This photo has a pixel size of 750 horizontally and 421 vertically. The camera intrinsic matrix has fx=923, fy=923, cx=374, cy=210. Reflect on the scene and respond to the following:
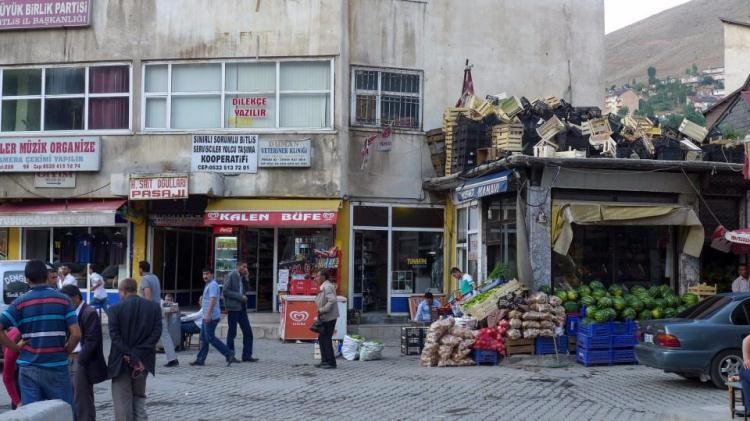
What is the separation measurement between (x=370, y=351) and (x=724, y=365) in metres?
6.61

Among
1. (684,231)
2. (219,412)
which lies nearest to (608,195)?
(684,231)

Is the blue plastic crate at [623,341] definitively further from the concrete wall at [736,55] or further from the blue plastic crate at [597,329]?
the concrete wall at [736,55]

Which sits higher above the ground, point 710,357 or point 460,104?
point 460,104

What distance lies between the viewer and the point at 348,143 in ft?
73.9

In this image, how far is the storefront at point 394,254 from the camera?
22.9 metres

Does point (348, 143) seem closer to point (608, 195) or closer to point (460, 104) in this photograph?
point (460, 104)

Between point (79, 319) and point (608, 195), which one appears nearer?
point (79, 319)

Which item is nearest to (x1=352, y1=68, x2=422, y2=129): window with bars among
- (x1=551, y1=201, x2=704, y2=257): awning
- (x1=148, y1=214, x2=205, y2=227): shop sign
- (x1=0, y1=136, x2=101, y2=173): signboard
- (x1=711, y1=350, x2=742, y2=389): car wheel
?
(x1=148, y1=214, x2=205, y2=227): shop sign

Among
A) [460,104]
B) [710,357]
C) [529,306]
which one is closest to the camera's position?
[710,357]

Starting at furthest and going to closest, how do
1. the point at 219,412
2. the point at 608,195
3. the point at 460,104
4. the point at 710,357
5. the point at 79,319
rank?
the point at 460,104
the point at 608,195
the point at 710,357
the point at 219,412
the point at 79,319

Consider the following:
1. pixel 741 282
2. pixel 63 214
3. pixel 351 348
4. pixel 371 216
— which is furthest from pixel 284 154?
pixel 741 282

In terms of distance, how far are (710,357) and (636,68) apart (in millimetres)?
174258

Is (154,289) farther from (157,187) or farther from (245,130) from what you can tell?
(245,130)

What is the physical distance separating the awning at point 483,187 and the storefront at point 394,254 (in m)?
2.10
